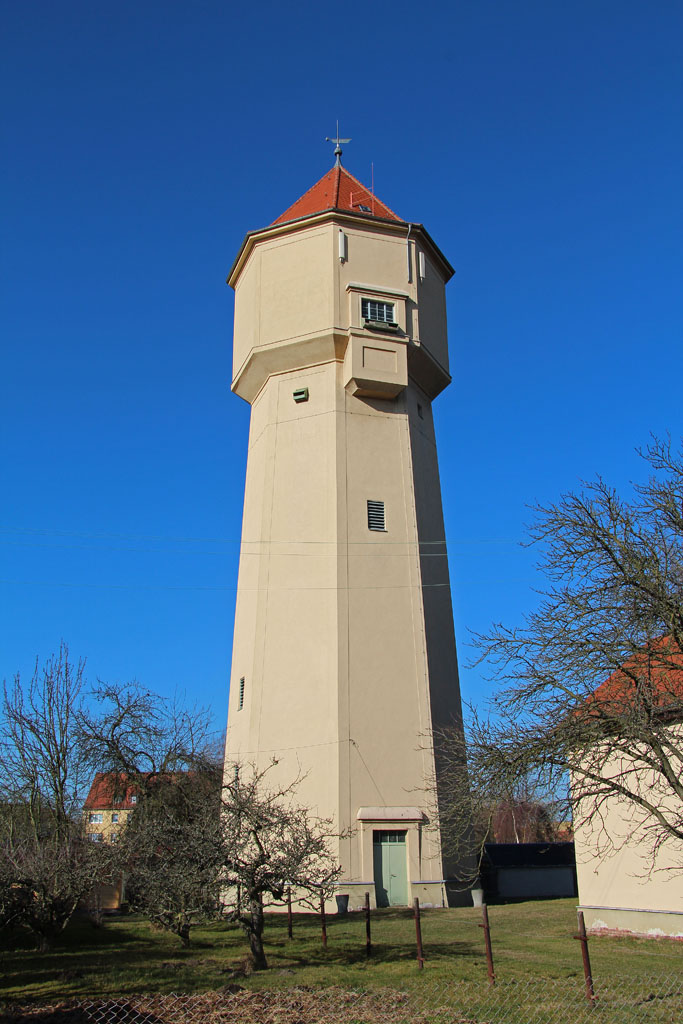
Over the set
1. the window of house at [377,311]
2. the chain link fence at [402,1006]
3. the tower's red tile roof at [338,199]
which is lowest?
the chain link fence at [402,1006]

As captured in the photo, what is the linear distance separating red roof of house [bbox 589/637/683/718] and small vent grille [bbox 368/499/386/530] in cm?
1144

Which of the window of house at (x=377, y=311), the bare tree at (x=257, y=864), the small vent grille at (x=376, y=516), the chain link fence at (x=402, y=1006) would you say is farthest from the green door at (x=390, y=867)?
the window of house at (x=377, y=311)

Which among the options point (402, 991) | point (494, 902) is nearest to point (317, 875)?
point (402, 991)

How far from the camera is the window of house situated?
22.7m

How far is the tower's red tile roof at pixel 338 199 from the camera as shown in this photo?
25.3 meters

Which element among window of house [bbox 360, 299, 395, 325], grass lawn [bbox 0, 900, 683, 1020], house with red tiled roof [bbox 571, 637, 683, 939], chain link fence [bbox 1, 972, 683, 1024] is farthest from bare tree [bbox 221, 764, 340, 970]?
window of house [bbox 360, 299, 395, 325]

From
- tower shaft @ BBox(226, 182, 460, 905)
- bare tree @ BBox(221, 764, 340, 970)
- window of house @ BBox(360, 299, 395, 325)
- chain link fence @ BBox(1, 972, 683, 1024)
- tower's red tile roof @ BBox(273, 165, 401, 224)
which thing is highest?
tower's red tile roof @ BBox(273, 165, 401, 224)

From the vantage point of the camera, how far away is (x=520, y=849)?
103 feet

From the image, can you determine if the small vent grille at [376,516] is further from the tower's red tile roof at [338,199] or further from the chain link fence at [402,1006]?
the chain link fence at [402,1006]

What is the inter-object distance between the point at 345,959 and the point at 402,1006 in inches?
151

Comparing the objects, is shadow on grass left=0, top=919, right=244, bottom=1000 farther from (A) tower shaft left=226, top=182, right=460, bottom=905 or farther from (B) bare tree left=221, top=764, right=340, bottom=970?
(A) tower shaft left=226, top=182, right=460, bottom=905

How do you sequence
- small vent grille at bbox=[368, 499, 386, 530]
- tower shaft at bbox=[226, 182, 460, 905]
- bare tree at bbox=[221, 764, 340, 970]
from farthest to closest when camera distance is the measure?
1. small vent grille at bbox=[368, 499, 386, 530]
2. tower shaft at bbox=[226, 182, 460, 905]
3. bare tree at bbox=[221, 764, 340, 970]

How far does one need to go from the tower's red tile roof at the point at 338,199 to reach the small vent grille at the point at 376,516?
336 inches

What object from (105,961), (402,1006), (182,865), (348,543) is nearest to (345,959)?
(182,865)
